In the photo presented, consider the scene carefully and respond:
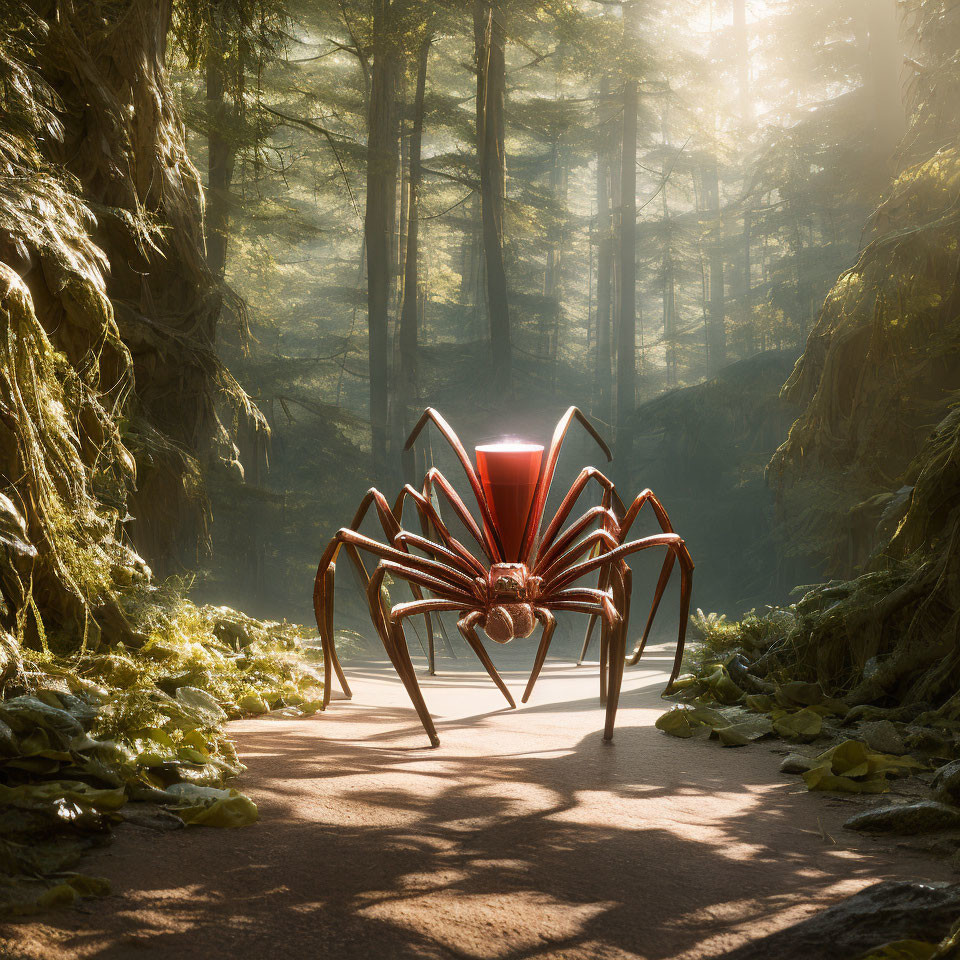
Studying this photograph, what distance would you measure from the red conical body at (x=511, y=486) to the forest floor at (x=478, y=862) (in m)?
0.85

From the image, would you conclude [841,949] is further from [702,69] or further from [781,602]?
[702,69]

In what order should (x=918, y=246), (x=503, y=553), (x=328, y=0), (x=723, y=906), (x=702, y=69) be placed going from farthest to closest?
(x=702, y=69)
(x=328, y=0)
(x=918, y=246)
(x=503, y=553)
(x=723, y=906)

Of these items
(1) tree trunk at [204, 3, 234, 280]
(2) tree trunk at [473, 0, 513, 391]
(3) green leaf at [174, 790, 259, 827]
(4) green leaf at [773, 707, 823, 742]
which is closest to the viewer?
(3) green leaf at [174, 790, 259, 827]

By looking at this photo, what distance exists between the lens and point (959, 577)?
3.31 meters

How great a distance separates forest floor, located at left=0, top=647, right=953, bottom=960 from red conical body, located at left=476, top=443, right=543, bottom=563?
846 mm

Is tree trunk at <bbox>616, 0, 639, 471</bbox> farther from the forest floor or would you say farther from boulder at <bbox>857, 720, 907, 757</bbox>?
the forest floor

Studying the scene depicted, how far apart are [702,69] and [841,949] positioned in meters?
19.8

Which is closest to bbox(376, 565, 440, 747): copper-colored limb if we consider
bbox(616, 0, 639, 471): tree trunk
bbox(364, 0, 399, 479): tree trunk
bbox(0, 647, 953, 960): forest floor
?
bbox(0, 647, 953, 960): forest floor

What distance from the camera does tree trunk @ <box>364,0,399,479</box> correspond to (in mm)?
12637

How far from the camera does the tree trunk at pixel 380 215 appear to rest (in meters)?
→ 12.6

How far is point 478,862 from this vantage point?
76.0 inches

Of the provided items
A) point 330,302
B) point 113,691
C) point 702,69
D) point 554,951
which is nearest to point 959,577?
point 554,951

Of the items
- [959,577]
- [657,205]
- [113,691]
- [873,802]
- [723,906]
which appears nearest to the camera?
[723,906]

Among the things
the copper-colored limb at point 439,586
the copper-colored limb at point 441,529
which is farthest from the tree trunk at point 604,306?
the copper-colored limb at point 439,586
